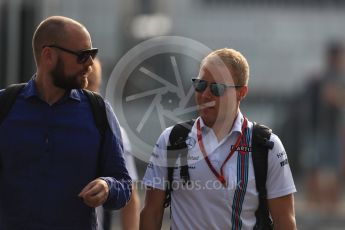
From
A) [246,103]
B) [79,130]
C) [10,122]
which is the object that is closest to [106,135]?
[79,130]

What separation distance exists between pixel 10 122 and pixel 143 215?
1.01 metres

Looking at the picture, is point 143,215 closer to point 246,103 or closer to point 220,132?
point 220,132

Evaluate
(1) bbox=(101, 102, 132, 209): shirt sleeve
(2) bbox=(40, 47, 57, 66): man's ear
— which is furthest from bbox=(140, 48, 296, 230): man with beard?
(2) bbox=(40, 47, 57, 66): man's ear

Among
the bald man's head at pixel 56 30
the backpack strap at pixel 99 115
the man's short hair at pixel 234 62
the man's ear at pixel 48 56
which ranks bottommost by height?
the backpack strap at pixel 99 115

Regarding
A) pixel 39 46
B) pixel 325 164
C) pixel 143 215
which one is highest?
pixel 39 46

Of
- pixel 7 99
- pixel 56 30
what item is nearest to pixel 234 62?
pixel 56 30

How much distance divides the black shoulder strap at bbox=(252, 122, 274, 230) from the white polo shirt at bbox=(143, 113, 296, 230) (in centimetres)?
3

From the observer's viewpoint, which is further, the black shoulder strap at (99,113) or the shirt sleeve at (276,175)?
the shirt sleeve at (276,175)

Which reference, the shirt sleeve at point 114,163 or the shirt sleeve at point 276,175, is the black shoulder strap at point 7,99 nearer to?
the shirt sleeve at point 114,163

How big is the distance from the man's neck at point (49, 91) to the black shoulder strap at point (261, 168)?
3.65ft

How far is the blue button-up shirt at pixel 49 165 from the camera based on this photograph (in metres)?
4.98

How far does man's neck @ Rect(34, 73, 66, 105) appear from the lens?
512 cm

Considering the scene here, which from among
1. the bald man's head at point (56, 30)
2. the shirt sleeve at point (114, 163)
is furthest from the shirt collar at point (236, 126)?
the bald man's head at point (56, 30)

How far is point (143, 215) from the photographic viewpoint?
5.54 m
